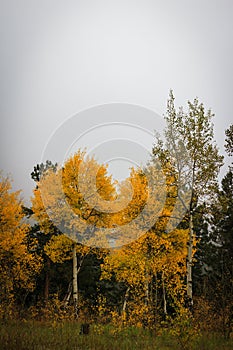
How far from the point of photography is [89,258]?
27.4m

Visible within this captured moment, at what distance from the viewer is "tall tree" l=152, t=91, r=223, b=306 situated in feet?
48.4

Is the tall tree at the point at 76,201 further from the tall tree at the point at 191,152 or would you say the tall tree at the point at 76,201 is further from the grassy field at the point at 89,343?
the grassy field at the point at 89,343

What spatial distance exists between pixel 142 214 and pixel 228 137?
237 inches

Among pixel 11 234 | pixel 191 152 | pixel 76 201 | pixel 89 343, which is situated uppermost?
pixel 191 152

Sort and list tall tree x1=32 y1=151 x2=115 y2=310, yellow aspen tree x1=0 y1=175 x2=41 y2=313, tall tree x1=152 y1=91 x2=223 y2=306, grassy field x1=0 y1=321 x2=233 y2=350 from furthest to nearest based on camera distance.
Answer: tall tree x1=32 y1=151 x2=115 y2=310, yellow aspen tree x1=0 y1=175 x2=41 y2=313, tall tree x1=152 y1=91 x2=223 y2=306, grassy field x1=0 y1=321 x2=233 y2=350

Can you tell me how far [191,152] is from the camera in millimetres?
15156

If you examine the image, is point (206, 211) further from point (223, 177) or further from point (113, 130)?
point (113, 130)

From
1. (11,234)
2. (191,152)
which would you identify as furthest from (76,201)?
(191,152)

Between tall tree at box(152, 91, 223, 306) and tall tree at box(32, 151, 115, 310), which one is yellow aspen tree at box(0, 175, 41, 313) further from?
tall tree at box(152, 91, 223, 306)

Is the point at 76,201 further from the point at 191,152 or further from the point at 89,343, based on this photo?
the point at 89,343

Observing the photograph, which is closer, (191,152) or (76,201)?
(191,152)

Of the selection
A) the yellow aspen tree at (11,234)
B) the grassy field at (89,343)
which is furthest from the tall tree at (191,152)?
the yellow aspen tree at (11,234)

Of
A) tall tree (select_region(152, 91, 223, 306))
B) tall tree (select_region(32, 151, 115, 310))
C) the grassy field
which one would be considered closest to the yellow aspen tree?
tall tree (select_region(32, 151, 115, 310))

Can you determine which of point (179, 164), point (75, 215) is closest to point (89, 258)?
point (75, 215)
